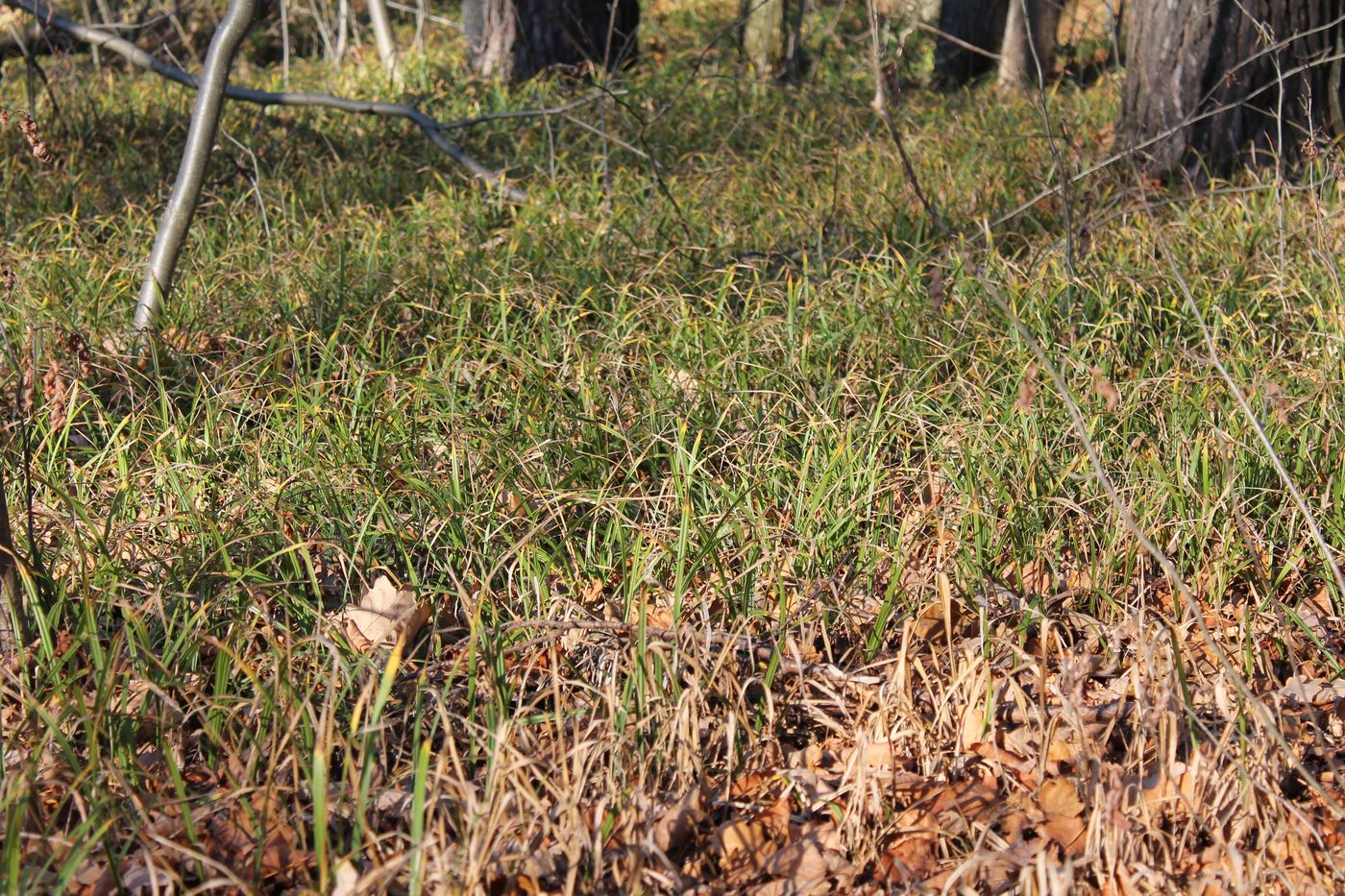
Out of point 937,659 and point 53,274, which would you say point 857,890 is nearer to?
point 937,659

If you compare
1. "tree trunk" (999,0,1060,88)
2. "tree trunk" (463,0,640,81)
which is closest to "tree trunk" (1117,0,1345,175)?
"tree trunk" (999,0,1060,88)

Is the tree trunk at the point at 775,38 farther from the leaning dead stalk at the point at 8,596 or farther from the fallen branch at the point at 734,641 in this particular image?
the leaning dead stalk at the point at 8,596

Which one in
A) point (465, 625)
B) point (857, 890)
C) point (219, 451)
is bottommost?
point (857, 890)

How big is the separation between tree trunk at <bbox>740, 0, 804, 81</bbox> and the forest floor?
10.1 feet

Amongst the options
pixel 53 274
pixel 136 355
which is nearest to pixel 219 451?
pixel 136 355

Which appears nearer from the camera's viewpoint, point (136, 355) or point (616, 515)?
point (616, 515)

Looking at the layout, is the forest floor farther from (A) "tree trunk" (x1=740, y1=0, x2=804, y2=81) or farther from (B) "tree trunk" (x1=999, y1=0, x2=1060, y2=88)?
(B) "tree trunk" (x1=999, y1=0, x2=1060, y2=88)

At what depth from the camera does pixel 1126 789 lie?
81.0 inches

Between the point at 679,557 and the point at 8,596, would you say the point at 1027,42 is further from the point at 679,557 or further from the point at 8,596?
the point at 8,596

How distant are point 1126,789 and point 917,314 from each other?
1.94 meters

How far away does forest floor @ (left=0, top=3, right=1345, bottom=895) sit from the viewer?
1.97m

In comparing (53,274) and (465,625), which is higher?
(53,274)

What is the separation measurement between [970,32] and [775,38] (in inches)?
58.4

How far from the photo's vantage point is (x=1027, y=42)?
7.92 meters
